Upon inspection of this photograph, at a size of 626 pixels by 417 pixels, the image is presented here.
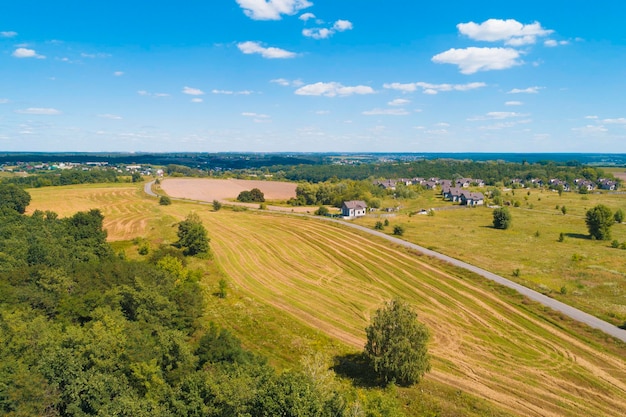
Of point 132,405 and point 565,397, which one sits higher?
point 132,405

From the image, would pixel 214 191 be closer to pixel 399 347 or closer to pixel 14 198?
pixel 14 198

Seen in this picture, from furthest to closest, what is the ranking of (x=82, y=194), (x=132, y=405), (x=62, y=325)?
(x=82, y=194), (x=62, y=325), (x=132, y=405)

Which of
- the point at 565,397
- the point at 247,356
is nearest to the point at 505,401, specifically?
the point at 565,397

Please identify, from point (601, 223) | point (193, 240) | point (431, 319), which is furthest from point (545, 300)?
point (193, 240)

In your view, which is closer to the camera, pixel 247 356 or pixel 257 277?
pixel 247 356

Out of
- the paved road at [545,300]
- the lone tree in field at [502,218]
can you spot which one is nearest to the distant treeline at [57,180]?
the paved road at [545,300]

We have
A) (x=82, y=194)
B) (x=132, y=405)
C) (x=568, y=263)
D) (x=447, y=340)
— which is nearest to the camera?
(x=132, y=405)

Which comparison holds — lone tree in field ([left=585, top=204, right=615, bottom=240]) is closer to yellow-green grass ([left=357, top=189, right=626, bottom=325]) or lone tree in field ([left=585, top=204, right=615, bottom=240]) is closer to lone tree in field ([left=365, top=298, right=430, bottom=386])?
yellow-green grass ([left=357, top=189, right=626, bottom=325])

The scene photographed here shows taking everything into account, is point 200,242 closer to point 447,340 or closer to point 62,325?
point 62,325
